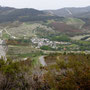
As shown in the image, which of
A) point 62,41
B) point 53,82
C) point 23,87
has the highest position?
point 53,82

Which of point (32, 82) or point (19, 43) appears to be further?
point (19, 43)

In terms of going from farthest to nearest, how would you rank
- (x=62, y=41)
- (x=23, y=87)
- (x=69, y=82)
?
(x=62, y=41) → (x=23, y=87) → (x=69, y=82)

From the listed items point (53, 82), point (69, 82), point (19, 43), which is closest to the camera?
point (69, 82)

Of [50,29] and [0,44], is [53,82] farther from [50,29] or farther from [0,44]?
[50,29]

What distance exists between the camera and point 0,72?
38.3 feet

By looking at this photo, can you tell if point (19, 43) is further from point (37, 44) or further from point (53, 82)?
point (53, 82)

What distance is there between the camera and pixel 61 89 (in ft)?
27.3

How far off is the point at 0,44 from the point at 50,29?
2789 cm

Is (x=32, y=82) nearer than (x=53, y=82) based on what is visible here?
No

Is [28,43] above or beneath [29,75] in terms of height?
beneath

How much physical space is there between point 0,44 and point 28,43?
716 centimetres

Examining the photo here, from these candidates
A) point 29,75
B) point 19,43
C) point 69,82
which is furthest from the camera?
point 19,43

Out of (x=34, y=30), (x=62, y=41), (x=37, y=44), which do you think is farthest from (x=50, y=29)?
(x=37, y=44)

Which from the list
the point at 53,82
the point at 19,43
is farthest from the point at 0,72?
the point at 19,43
